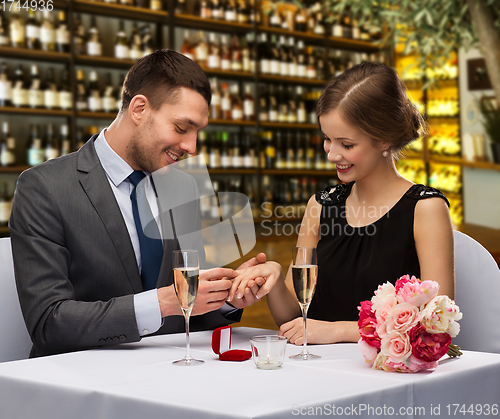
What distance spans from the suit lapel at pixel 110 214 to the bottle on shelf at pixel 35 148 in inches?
99.4

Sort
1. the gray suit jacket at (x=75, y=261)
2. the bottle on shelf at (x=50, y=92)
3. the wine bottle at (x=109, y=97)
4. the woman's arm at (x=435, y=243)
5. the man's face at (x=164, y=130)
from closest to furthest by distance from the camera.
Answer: the gray suit jacket at (x=75, y=261), the woman's arm at (x=435, y=243), the man's face at (x=164, y=130), the bottle on shelf at (x=50, y=92), the wine bottle at (x=109, y=97)

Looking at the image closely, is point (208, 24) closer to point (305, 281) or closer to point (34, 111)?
point (34, 111)

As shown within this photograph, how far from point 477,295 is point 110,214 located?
95 cm

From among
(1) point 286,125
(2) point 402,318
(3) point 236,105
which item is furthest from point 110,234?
(1) point 286,125

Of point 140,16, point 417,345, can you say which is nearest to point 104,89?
point 140,16

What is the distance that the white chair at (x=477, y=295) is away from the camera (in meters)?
1.38

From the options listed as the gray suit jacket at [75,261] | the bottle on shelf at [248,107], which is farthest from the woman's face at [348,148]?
the bottle on shelf at [248,107]

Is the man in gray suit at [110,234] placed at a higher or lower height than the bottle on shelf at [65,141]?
lower

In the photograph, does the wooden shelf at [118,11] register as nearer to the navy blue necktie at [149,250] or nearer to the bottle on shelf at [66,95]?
the bottle on shelf at [66,95]

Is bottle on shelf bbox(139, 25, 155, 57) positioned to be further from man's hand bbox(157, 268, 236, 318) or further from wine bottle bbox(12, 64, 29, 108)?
man's hand bbox(157, 268, 236, 318)

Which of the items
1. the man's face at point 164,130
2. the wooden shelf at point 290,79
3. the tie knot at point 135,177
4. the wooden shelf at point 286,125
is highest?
the wooden shelf at point 290,79

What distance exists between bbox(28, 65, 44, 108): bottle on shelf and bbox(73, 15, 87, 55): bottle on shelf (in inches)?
12.9

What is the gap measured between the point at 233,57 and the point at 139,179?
3.21 meters

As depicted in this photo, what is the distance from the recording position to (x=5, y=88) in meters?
3.65
